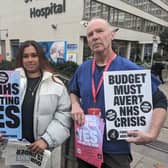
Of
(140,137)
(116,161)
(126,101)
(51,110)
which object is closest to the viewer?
(140,137)

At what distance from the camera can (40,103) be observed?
1794 mm

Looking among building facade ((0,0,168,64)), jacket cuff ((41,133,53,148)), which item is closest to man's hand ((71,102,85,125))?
jacket cuff ((41,133,53,148))

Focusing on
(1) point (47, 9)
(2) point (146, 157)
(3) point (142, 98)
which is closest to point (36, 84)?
(3) point (142, 98)

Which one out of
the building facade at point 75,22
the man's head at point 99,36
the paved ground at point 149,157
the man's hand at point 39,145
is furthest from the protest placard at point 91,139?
the building facade at point 75,22

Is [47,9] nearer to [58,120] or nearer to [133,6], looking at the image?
[133,6]

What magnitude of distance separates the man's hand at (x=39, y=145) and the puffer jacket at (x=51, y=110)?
29mm

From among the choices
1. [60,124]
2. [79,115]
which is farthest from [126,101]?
[60,124]

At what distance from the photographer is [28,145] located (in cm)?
183

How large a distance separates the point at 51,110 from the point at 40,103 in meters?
0.11

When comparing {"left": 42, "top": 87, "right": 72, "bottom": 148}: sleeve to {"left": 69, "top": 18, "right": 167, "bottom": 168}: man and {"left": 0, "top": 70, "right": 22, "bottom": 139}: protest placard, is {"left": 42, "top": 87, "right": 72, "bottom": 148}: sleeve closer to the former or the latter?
{"left": 69, "top": 18, "right": 167, "bottom": 168}: man

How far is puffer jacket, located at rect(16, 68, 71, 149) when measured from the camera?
1.80m

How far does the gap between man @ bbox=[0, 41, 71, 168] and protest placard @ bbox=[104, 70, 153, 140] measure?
1.44ft

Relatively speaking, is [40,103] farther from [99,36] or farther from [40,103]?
[99,36]

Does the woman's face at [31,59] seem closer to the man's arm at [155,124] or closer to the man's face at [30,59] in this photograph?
the man's face at [30,59]
